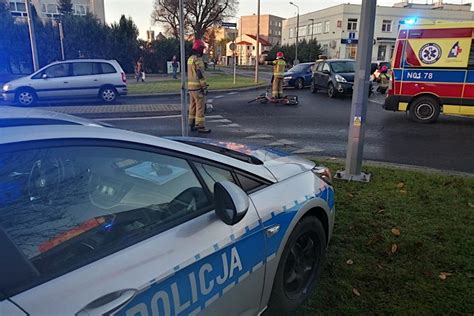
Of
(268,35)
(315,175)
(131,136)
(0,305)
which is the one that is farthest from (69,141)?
(268,35)

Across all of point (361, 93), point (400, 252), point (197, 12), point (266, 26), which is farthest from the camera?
point (266, 26)

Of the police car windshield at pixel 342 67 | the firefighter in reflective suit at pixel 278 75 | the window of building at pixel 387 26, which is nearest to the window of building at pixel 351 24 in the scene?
the window of building at pixel 387 26

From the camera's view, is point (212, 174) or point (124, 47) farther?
point (124, 47)

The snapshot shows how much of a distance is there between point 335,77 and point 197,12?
39768 millimetres

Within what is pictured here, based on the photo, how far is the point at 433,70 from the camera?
10273mm

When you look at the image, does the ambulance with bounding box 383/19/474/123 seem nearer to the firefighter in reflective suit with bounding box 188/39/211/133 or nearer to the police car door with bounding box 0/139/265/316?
the firefighter in reflective suit with bounding box 188/39/211/133

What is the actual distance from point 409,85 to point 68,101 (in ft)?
40.3

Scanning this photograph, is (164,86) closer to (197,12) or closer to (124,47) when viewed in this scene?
(124,47)

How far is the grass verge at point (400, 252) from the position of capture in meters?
2.78

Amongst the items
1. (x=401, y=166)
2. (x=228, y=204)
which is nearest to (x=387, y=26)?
(x=401, y=166)

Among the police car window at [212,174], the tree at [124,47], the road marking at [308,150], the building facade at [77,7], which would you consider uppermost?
the building facade at [77,7]

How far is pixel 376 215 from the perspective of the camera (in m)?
4.20

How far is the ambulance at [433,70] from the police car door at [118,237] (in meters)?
9.87

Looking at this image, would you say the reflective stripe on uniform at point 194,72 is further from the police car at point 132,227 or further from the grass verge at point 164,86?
the grass verge at point 164,86
